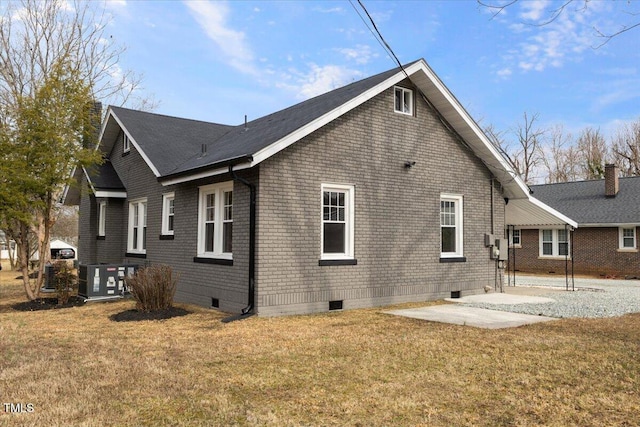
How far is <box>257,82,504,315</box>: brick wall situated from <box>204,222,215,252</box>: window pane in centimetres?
263

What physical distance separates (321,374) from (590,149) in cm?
4963

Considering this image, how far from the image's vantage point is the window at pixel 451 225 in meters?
14.2

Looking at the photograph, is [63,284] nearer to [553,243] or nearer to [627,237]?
[553,243]

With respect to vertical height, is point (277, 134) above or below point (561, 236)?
above

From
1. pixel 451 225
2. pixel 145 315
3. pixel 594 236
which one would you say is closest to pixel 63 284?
pixel 145 315

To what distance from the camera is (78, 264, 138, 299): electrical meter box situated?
13562 mm

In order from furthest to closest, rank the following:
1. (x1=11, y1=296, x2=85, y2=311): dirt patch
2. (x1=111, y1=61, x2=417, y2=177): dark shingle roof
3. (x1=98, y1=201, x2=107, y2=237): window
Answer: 1. (x1=98, y1=201, x2=107, y2=237): window
2. (x1=11, y1=296, x2=85, y2=311): dirt patch
3. (x1=111, y1=61, x2=417, y2=177): dark shingle roof

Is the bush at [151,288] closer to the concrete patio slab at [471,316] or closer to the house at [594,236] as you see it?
the concrete patio slab at [471,316]

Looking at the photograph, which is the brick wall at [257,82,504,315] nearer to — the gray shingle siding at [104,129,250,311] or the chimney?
the gray shingle siding at [104,129,250,311]

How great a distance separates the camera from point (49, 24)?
87.6 ft

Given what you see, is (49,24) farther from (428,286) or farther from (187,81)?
(428,286)

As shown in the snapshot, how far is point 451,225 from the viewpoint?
1439cm

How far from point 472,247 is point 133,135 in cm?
1096

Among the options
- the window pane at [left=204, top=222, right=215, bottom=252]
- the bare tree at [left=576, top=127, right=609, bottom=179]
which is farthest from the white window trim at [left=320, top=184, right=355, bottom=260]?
the bare tree at [left=576, top=127, right=609, bottom=179]
